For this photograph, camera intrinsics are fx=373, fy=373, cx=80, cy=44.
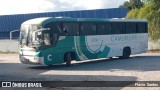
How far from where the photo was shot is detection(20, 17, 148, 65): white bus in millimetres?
20469

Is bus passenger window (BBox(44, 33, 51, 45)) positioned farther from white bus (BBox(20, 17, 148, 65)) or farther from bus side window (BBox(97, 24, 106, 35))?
bus side window (BBox(97, 24, 106, 35))

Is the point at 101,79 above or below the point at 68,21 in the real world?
below

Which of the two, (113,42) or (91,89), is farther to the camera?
(113,42)

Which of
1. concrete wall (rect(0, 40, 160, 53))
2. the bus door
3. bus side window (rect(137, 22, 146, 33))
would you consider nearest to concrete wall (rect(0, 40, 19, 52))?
concrete wall (rect(0, 40, 160, 53))

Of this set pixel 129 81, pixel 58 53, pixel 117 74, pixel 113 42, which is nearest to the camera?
pixel 129 81

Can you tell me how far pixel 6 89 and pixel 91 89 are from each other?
116 inches

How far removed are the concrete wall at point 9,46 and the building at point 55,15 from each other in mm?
27632

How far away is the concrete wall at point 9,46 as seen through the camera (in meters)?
41.6

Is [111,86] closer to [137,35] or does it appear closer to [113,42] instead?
[113,42]

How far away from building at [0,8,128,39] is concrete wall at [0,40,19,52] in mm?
27632

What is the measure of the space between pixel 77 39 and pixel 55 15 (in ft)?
157

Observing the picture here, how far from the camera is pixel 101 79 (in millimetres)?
15492

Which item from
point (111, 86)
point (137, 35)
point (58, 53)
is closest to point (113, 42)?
point (137, 35)

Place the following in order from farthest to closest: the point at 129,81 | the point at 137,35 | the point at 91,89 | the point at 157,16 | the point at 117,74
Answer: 1. the point at 157,16
2. the point at 137,35
3. the point at 117,74
4. the point at 129,81
5. the point at 91,89
